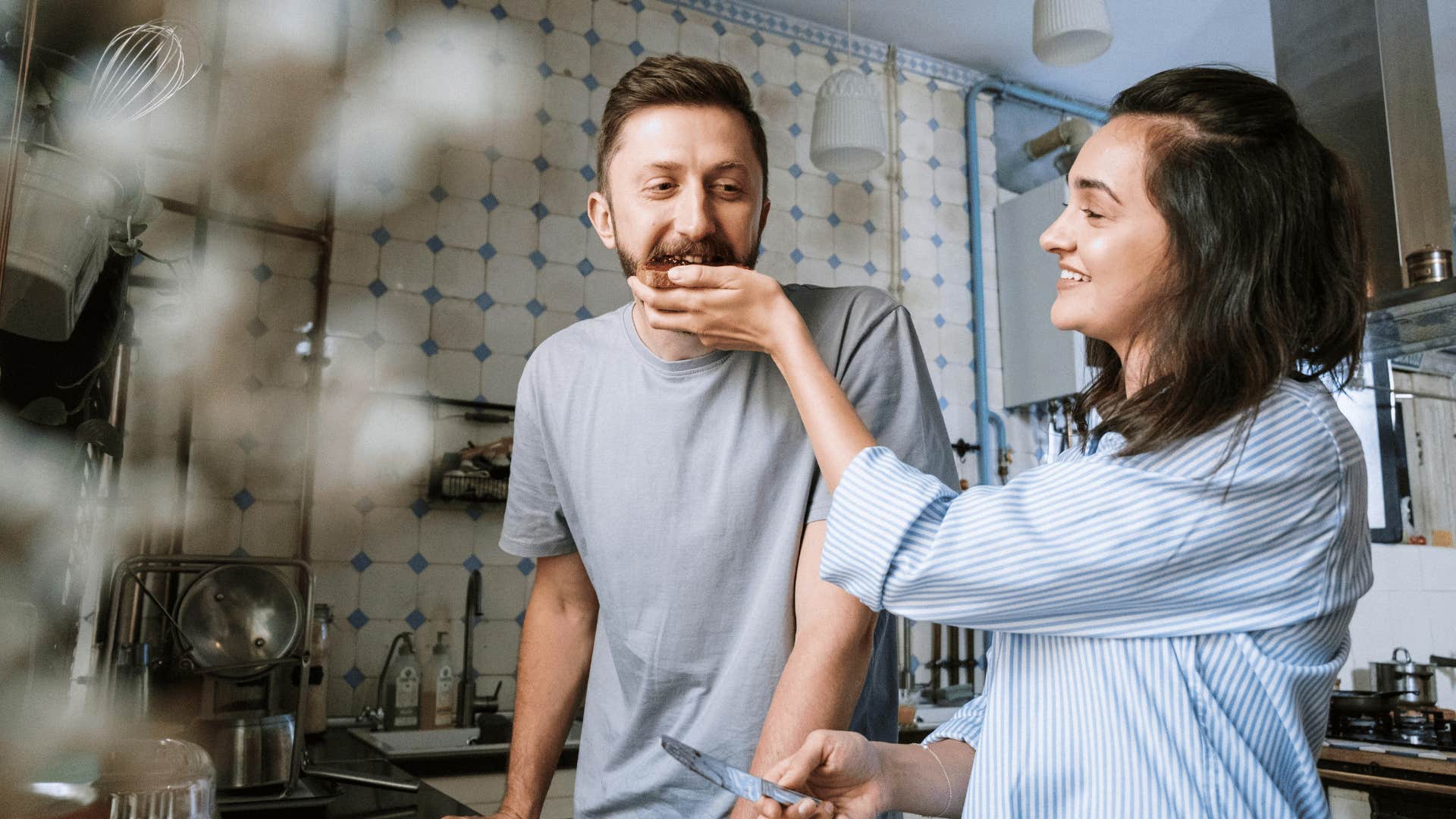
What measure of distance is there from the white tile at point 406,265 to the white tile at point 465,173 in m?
0.23

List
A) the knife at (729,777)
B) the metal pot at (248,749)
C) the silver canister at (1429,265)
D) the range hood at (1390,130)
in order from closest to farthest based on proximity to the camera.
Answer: the knife at (729,777), the metal pot at (248,749), the silver canister at (1429,265), the range hood at (1390,130)

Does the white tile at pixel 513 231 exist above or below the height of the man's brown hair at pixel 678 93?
above

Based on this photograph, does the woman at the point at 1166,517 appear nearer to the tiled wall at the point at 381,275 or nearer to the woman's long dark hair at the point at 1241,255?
the woman's long dark hair at the point at 1241,255

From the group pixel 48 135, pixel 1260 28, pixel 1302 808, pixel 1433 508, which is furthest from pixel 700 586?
pixel 1433 508

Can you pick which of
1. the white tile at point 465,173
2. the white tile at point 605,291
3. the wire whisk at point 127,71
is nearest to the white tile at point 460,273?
the white tile at point 465,173

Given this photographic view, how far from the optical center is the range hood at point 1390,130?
269 centimetres

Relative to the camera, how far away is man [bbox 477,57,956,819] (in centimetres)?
118

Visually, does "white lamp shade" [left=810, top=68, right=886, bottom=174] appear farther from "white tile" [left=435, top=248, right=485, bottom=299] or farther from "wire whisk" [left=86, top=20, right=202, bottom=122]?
"wire whisk" [left=86, top=20, right=202, bottom=122]

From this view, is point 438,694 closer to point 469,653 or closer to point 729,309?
point 469,653

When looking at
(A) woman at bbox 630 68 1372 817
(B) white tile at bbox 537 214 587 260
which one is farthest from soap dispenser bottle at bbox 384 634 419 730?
(A) woman at bbox 630 68 1372 817

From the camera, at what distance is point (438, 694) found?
3.05 m

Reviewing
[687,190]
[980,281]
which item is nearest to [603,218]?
[687,190]

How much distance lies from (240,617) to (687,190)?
5.36ft

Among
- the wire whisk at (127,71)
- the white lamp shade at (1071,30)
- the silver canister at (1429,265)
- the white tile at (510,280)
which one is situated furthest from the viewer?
the white tile at (510,280)
